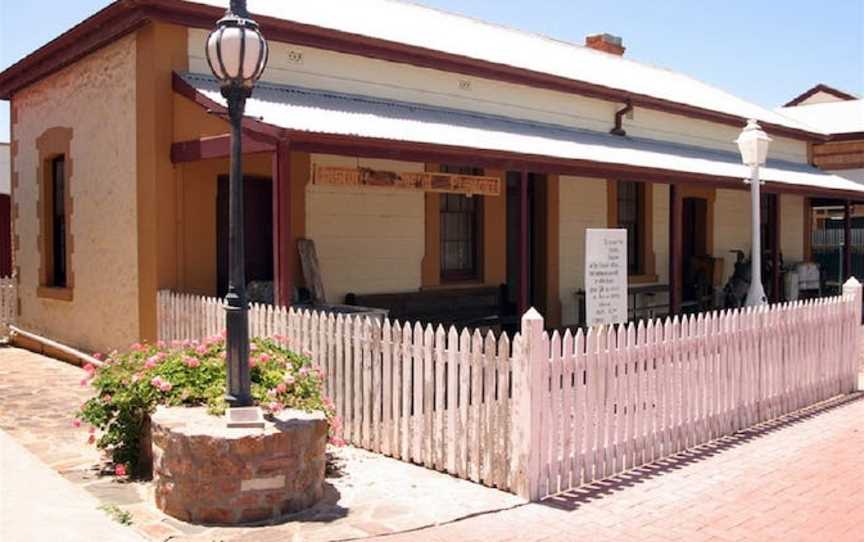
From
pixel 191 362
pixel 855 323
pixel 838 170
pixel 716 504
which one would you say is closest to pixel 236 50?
pixel 191 362

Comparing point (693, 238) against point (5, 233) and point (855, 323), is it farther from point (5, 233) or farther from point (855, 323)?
point (5, 233)

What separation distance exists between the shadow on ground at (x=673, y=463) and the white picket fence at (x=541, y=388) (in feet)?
0.23

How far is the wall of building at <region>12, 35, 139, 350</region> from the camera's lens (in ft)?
31.8

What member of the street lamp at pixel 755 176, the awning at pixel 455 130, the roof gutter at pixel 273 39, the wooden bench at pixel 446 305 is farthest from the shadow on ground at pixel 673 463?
the roof gutter at pixel 273 39

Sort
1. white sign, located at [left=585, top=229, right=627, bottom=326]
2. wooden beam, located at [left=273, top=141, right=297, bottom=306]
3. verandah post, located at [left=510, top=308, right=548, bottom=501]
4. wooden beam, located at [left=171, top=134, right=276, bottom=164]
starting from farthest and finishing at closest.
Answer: white sign, located at [left=585, top=229, right=627, bottom=326]
wooden beam, located at [left=171, top=134, right=276, bottom=164]
wooden beam, located at [left=273, top=141, right=297, bottom=306]
verandah post, located at [left=510, top=308, right=548, bottom=501]

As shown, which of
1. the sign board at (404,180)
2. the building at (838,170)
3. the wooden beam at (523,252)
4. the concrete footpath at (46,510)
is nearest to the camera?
the concrete footpath at (46,510)

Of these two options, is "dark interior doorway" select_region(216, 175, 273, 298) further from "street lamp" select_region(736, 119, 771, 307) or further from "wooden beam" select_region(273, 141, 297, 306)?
"street lamp" select_region(736, 119, 771, 307)

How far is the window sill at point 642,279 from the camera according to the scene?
606 inches

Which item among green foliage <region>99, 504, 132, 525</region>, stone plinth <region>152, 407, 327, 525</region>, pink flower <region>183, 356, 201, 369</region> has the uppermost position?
pink flower <region>183, 356, 201, 369</region>

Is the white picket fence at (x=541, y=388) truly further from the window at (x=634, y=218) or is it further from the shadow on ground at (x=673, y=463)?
the window at (x=634, y=218)

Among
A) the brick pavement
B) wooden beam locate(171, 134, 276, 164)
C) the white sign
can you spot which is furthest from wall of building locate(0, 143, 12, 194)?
the white sign

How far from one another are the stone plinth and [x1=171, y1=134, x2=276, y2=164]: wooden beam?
3.48 m

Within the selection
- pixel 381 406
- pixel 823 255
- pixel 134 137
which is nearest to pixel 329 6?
pixel 134 137

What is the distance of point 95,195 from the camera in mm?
10484
